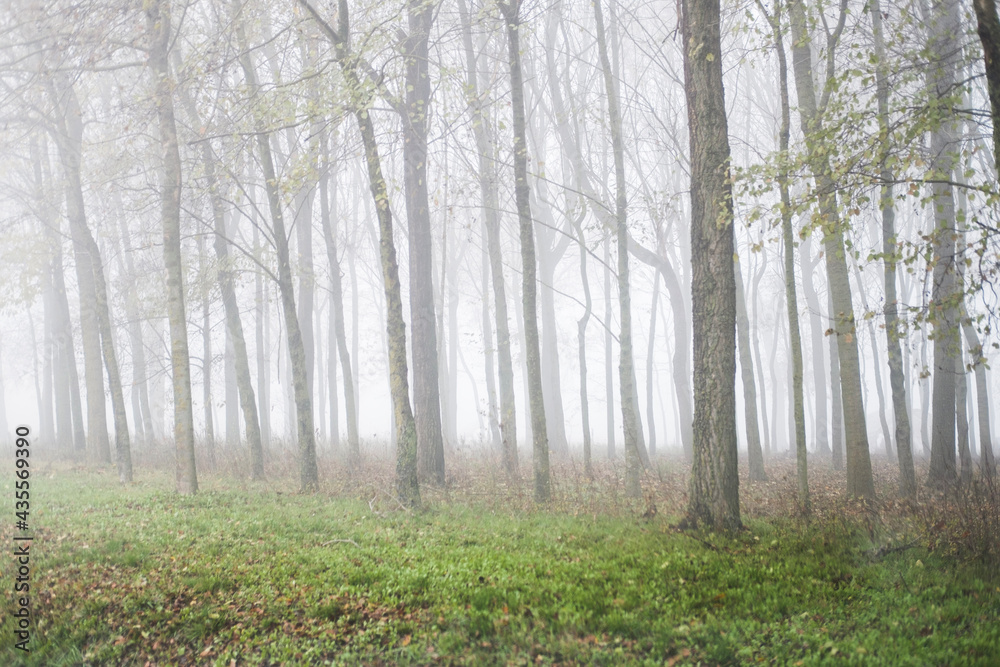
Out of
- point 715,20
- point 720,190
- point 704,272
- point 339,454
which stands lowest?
point 339,454

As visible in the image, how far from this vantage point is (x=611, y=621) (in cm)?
502

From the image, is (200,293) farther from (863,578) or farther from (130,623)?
(863,578)

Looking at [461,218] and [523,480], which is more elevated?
[461,218]

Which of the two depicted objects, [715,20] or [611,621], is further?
[715,20]

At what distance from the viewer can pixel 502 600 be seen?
18.0 ft

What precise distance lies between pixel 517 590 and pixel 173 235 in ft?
30.8

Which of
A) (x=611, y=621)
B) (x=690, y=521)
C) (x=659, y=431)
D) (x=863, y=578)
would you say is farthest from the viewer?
(x=659, y=431)

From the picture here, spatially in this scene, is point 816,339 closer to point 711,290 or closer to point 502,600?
point 711,290

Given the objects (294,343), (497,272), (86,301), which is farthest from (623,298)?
(86,301)

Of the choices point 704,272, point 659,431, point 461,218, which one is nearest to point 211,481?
point 704,272

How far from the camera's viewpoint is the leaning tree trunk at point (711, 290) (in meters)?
7.29

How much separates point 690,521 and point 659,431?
6212 cm

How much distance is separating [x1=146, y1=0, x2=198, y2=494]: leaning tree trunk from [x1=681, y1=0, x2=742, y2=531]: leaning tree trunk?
8477 millimetres

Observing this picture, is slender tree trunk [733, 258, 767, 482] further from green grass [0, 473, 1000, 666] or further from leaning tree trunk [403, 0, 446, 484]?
leaning tree trunk [403, 0, 446, 484]
